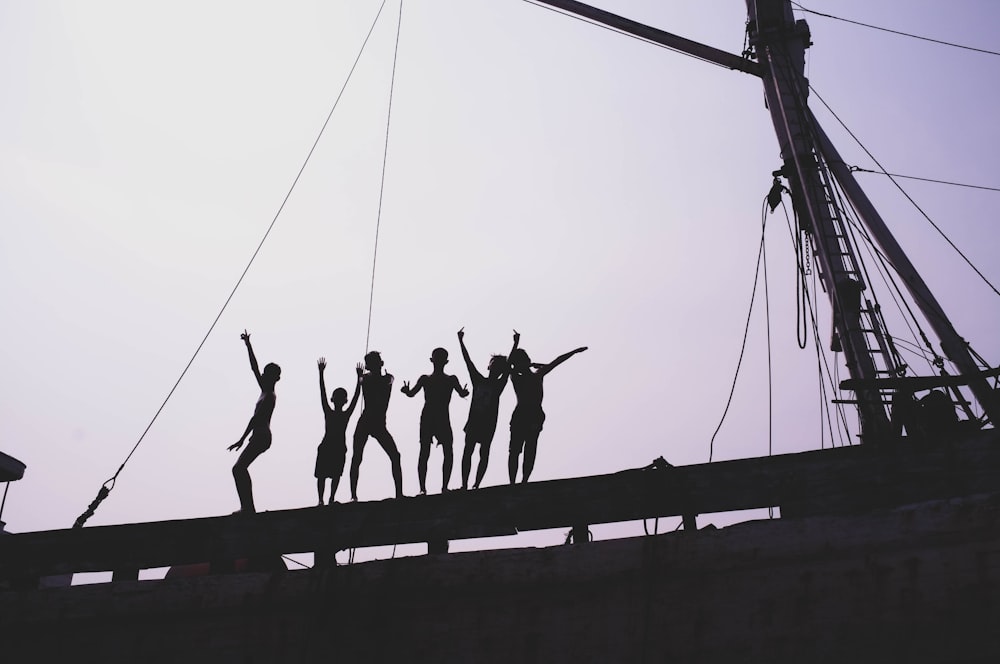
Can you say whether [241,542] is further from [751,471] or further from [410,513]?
[751,471]

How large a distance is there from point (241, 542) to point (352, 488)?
2187 mm

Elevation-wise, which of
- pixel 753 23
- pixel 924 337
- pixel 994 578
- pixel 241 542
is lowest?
pixel 994 578

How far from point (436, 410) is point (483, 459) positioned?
0.76m

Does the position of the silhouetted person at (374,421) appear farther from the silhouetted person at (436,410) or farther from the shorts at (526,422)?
the shorts at (526,422)

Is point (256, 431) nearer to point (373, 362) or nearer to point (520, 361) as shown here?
point (373, 362)

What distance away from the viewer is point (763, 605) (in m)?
5.44

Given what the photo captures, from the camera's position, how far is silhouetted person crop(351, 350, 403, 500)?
8711 mm

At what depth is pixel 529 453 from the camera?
334 inches

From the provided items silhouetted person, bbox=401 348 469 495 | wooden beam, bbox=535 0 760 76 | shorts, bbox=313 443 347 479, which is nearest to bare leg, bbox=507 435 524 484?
silhouetted person, bbox=401 348 469 495

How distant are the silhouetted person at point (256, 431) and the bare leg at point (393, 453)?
3.98 ft

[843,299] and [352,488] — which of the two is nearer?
[352,488]

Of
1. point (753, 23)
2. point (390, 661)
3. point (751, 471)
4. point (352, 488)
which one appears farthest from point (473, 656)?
point (753, 23)

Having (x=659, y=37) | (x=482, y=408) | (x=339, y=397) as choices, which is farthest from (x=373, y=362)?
(x=659, y=37)

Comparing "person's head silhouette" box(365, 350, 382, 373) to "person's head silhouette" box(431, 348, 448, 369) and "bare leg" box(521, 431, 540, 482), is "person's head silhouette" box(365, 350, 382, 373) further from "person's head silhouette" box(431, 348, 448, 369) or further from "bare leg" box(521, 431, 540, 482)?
"bare leg" box(521, 431, 540, 482)
